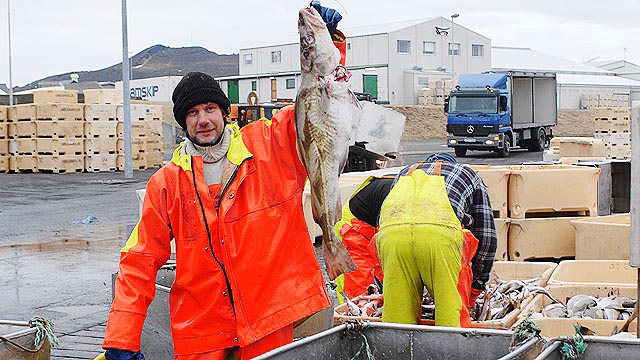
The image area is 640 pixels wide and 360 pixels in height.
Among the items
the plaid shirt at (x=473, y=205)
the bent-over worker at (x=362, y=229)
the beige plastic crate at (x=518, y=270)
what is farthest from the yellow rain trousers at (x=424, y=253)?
the beige plastic crate at (x=518, y=270)

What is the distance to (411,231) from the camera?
4.30 metres

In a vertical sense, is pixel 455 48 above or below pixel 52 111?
above

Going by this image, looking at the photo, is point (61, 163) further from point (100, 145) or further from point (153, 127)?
point (153, 127)

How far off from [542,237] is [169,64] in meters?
168

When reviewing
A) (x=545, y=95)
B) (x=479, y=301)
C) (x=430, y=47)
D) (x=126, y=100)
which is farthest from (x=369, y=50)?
(x=479, y=301)

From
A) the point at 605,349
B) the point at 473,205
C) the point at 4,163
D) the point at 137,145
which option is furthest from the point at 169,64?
the point at 605,349

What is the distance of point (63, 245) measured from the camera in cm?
1235

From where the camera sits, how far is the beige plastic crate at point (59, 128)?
24.6 meters

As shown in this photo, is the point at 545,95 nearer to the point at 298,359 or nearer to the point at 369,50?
the point at 369,50

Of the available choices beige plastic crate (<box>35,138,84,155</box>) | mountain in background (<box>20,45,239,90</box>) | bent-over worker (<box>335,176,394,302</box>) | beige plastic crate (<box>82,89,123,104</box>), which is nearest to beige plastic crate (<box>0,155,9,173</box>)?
beige plastic crate (<box>35,138,84,155</box>)

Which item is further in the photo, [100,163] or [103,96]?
[103,96]

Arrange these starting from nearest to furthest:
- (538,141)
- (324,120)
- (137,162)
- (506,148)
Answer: (324,120) < (137,162) < (506,148) < (538,141)

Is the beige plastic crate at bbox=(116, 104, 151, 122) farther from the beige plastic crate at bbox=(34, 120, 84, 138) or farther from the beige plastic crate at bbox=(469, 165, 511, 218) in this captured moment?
the beige plastic crate at bbox=(469, 165, 511, 218)

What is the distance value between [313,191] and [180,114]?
0.76 m
